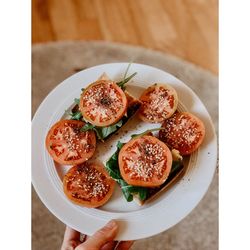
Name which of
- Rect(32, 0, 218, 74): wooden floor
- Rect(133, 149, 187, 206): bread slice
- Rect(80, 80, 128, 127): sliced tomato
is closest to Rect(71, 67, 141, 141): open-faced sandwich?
Rect(80, 80, 128, 127): sliced tomato

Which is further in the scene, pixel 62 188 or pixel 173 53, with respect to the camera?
pixel 173 53

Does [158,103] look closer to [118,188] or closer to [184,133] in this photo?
[184,133]

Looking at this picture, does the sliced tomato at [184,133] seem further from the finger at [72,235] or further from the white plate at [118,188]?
the finger at [72,235]

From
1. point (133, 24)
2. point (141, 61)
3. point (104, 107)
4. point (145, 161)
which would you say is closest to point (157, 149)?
point (145, 161)

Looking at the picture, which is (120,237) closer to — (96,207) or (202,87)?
(96,207)

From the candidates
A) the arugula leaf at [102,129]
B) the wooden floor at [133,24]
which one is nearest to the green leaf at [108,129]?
the arugula leaf at [102,129]
